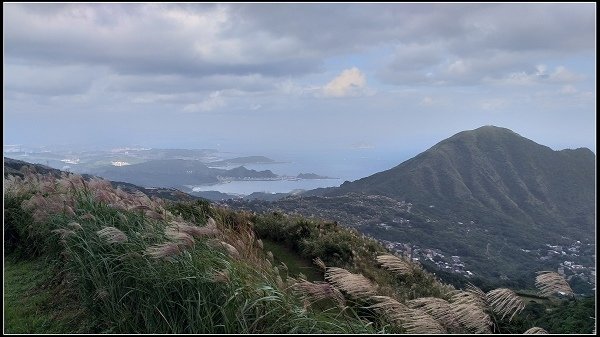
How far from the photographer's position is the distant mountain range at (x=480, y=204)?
80.7ft

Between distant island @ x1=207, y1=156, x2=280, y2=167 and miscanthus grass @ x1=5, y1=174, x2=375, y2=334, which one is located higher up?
distant island @ x1=207, y1=156, x2=280, y2=167

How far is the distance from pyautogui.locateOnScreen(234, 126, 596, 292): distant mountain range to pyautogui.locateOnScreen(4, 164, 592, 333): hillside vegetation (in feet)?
35.2

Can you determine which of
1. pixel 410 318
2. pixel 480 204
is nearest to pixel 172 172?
pixel 480 204

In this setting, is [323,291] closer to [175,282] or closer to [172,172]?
[175,282]

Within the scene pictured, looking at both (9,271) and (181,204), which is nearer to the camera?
(9,271)

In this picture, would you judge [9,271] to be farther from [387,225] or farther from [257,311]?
[387,225]

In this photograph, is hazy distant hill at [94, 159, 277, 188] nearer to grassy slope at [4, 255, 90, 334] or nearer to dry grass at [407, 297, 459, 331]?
grassy slope at [4, 255, 90, 334]

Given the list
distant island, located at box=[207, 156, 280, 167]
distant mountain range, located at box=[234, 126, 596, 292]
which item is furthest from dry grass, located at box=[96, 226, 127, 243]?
distant island, located at box=[207, 156, 280, 167]

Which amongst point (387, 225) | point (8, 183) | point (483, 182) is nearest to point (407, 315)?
point (8, 183)

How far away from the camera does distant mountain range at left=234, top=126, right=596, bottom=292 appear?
2461 centimetres

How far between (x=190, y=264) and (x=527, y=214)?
43062 mm

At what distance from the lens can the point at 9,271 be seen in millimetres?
6523

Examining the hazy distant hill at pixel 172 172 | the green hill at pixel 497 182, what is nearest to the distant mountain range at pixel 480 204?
the green hill at pixel 497 182

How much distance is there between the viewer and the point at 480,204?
44.3m
